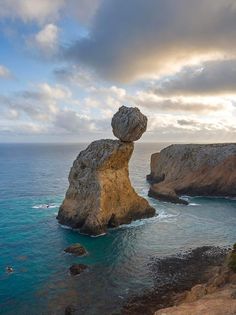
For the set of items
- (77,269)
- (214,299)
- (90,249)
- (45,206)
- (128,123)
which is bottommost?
(77,269)

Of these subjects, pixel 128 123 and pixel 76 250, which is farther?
pixel 128 123

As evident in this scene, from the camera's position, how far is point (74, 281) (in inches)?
1877

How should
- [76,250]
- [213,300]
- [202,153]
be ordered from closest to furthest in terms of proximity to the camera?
[213,300] → [76,250] → [202,153]

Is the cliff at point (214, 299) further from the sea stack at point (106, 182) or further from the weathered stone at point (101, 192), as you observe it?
the sea stack at point (106, 182)

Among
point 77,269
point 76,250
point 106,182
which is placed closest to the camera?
point 77,269

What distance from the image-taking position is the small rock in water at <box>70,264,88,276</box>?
49875 mm

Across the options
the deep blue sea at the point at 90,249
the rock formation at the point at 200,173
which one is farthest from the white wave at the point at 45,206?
the rock formation at the point at 200,173

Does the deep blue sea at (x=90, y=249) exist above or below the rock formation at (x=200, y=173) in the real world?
below

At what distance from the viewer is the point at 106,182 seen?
7194 cm

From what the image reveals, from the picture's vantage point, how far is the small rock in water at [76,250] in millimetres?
56906

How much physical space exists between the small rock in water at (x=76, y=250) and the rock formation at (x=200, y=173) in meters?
42.5

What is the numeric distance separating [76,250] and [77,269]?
6.93 meters

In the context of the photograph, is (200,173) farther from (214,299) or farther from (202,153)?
(214,299)

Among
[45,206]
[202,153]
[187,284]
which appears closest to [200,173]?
[202,153]
